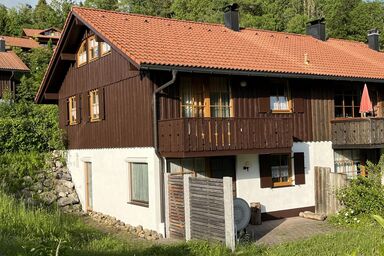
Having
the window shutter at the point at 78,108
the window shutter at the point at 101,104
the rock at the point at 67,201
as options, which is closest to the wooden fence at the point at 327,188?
the window shutter at the point at 101,104

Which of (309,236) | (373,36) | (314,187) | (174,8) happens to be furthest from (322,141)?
(174,8)

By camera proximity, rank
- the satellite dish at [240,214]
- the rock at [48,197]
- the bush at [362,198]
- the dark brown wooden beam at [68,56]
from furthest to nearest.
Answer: the dark brown wooden beam at [68,56] < the rock at [48,197] < the bush at [362,198] < the satellite dish at [240,214]

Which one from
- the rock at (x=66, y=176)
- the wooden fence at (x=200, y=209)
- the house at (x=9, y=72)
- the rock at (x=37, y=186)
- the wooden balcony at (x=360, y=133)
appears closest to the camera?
the wooden fence at (x=200, y=209)

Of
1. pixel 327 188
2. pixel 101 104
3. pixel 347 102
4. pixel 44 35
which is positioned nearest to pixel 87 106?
pixel 101 104

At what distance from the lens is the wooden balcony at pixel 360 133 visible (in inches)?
655

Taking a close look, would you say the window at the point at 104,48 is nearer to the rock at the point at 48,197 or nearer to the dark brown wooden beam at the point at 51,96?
the dark brown wooden beam at the point at 51,96

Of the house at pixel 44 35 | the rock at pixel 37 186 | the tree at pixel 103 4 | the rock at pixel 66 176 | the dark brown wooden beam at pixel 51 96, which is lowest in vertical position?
the rock at pixel 37 186

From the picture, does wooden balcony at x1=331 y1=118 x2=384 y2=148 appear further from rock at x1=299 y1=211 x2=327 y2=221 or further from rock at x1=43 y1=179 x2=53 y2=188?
rock at x1=43 y1=179 x2=53 y2=188

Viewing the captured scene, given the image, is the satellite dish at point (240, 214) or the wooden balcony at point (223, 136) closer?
the satellite dish at point (240, 214)

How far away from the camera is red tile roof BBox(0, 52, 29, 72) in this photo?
122ft

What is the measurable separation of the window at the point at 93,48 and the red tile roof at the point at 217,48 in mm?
1062

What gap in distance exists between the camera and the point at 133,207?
597 inches

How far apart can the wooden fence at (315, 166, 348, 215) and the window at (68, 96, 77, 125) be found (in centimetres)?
978

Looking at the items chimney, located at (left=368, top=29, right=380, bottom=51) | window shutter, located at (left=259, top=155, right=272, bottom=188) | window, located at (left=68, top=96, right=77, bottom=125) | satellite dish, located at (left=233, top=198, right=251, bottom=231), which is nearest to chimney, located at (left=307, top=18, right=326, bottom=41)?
chimney, located at (left=368, top=29, right=380, bottom=51)
